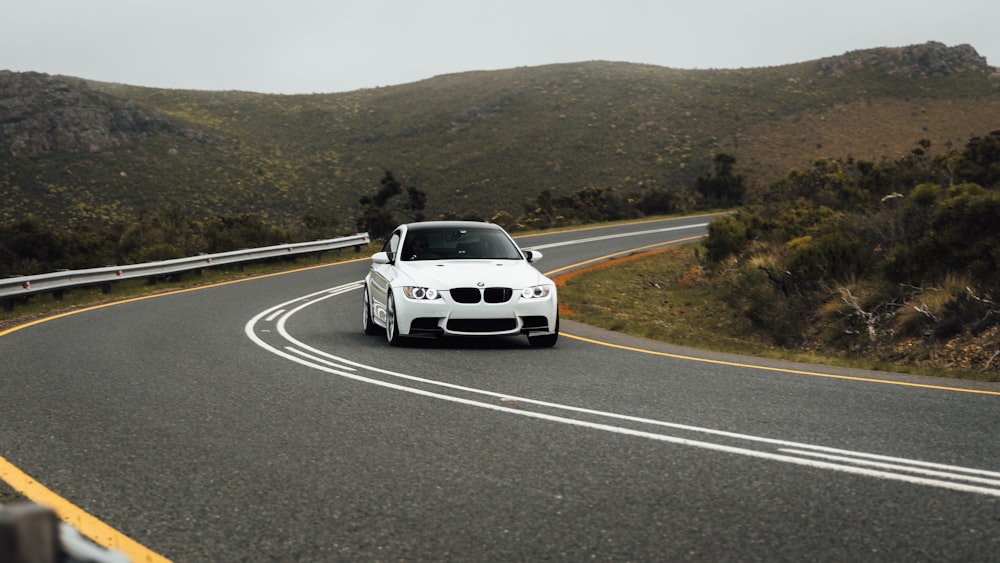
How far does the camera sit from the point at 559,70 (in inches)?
4446

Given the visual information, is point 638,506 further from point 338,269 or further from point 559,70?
point 559,70

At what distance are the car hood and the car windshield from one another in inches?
14.6

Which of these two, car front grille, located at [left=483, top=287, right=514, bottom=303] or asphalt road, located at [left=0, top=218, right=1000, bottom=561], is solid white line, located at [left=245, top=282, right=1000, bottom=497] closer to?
asphalt road, located at [left=0, top=218, right=1000, bottom=561]

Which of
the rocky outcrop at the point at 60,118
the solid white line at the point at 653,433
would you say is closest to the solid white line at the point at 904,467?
the solid white line at the point at 653,433

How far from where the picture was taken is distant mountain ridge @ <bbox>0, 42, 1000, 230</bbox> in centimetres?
6644

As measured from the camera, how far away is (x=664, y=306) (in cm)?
2233

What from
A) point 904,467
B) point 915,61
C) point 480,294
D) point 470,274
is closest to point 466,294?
point 480,294

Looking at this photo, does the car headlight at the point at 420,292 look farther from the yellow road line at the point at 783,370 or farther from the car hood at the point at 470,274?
the yellow road line at the point at 783,370

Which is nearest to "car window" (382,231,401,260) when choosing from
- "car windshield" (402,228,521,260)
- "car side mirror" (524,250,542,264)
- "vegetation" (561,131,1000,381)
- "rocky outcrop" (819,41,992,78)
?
"car windshield" (402,228,521,260)

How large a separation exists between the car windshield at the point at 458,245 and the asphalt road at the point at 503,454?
6.23 feet

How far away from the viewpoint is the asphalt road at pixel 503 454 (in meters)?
4.52

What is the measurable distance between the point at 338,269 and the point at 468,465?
69.7ft

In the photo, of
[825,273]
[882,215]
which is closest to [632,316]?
[825,273]

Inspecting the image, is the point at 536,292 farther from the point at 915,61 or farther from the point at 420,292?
the point at 915,61
